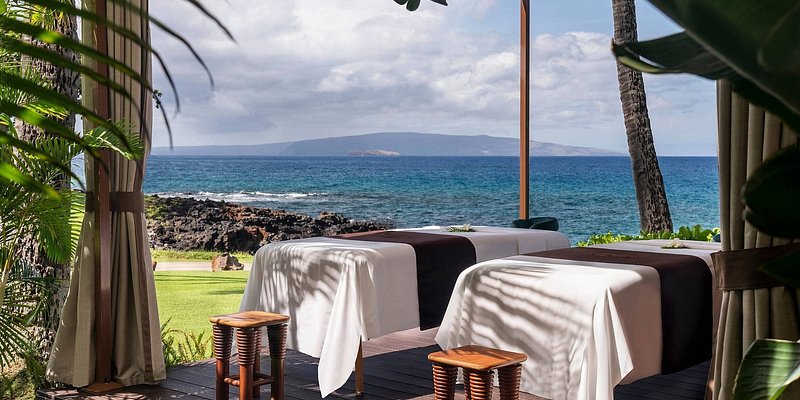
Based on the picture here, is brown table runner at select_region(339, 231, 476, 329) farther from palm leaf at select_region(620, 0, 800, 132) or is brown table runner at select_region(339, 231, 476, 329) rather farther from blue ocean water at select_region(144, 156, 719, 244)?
blue ocean water at select_region(144, 156, 719, 244)

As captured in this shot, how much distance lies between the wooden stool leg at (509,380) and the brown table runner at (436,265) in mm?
1271

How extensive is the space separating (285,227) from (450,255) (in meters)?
20.4

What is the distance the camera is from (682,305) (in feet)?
10.8

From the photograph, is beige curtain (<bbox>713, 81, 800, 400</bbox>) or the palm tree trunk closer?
beige curtain (<bbox>713, 81, 800, 400</bbox>)

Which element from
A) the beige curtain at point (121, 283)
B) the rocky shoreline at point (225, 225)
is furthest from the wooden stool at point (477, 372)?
the rocky shoreline at point (225, 225)

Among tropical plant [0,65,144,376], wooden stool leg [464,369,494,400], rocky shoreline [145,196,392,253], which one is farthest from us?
rocky shoreline [145,196,392,253]

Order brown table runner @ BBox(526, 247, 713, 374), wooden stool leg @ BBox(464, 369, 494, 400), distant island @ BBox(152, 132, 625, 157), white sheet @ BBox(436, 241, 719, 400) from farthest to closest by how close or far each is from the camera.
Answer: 1. distant island @ BBox(152, 132, 625, 157)
2. brown table runner @ BBox(526, 247, 713, 374)
3. white sheet @ BBox(436, 241, 719, 400)
4. wooden stool leg @ BBox(464, 369, 494, 400)

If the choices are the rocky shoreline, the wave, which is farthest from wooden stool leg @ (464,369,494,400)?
the wave

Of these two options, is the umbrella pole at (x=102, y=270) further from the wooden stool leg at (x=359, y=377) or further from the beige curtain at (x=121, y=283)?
the wooden stool leg at (x=359, y=377)

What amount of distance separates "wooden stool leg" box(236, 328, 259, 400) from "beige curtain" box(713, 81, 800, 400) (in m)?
2.06

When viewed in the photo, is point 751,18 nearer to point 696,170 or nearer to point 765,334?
point 765,334

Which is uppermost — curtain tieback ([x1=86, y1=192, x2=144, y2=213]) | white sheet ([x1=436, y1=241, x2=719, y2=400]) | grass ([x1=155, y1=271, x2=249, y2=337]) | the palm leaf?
the palm leaf

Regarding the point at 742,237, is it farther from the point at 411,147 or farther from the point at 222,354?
the point at 411,147

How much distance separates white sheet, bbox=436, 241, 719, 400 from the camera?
2.91 meters
